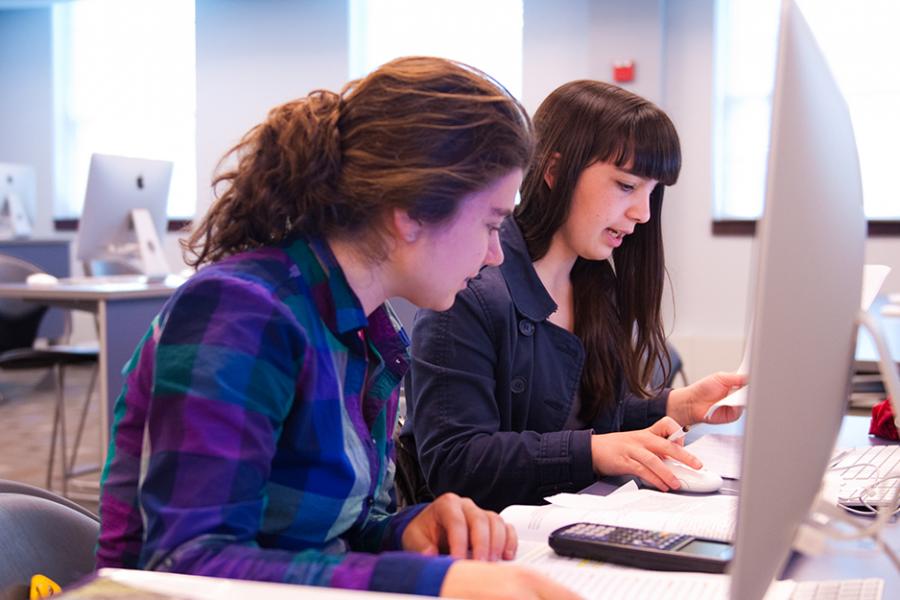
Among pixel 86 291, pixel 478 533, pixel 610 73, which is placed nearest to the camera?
pixel 478 533

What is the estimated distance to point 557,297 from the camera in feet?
5.49

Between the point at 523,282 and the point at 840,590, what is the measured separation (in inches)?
31.2

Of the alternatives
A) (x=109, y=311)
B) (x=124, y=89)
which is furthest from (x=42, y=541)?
(x=124, y=89)

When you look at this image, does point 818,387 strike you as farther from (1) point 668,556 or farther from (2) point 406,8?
(2) point 406,8

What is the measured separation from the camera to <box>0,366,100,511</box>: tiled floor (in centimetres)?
412

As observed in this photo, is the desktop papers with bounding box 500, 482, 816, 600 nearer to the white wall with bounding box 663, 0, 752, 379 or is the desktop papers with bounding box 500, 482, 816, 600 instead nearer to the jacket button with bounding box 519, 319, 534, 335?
the jacket button with bounding box 519, 319, 534, 335

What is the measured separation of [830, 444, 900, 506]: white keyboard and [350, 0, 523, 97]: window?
4.56 m

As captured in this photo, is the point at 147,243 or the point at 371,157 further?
the point at 147,243

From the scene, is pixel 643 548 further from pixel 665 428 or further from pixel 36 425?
pixel 36 425

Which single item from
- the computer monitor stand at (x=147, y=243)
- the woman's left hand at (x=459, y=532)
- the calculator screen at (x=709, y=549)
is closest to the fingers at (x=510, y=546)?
the woman's left hand at (x=459, y=532)

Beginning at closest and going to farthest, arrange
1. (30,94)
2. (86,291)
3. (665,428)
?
(665,428), (86,291), (30,94)

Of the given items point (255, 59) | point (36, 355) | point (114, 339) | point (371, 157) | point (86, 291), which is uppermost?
point (255, 59)

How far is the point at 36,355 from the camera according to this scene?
3785 mm

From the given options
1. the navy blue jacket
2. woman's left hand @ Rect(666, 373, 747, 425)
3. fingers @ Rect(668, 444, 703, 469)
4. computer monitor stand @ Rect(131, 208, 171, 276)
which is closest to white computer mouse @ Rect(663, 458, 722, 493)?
fingers @ Rect(668, 444, 703, 469)
